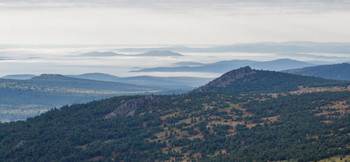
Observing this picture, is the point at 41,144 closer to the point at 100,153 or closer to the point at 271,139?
the point at 100,153

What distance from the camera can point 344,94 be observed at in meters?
160

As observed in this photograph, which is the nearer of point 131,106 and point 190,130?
point 190,130

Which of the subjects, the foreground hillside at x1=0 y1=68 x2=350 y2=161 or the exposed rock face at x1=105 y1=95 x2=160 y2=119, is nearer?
the foreground hillside at x1=0 y1=68 x2=350 y2=161

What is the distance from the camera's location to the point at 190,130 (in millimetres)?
142125

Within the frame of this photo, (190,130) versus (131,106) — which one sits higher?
(131,106)

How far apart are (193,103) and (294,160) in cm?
6925

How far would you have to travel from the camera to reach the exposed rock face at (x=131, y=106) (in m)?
164

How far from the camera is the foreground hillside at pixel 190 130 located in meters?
118

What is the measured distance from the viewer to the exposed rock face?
6462 inches

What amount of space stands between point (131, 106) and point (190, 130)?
100ft

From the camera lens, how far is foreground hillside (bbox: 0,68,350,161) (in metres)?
118

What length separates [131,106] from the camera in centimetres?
16650

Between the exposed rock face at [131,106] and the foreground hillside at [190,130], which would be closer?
the foreground hillside at [190,130]

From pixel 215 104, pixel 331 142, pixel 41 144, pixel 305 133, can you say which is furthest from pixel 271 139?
pixel 41 144
